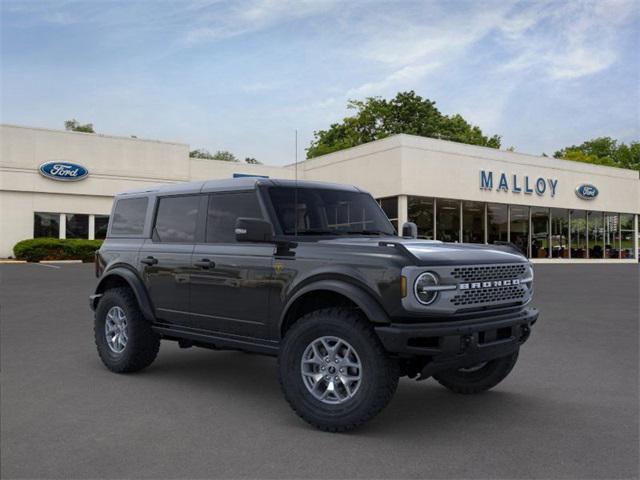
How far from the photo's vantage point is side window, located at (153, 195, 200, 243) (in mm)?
6180

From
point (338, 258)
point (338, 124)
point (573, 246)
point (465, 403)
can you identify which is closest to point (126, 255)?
point (338, 258)

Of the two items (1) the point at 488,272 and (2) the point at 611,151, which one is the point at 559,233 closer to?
(1) the point at 488,272

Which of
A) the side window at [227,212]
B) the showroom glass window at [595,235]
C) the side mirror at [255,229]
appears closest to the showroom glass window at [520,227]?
the showroom glass window at [595,235]

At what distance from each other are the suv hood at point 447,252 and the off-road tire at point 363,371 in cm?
61

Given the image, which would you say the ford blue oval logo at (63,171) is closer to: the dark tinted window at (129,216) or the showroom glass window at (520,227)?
the showroom glass window at (520,227)

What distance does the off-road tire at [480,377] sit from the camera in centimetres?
555

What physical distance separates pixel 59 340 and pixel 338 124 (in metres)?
57.4

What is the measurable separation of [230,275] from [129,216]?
212 centimetres

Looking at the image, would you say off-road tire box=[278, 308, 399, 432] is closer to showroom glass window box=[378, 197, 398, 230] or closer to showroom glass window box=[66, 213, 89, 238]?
showroom glass window box=[378, 197, 398, 230]

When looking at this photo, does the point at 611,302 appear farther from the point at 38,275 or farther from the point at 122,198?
the point at 38,275

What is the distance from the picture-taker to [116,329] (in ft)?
22.0

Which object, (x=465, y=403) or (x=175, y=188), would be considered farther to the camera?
(x=175, y=188)

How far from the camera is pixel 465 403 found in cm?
539

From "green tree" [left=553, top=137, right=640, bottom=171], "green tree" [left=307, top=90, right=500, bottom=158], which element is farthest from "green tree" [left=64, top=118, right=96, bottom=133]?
"green tree" [left=553, top=137, right=640, bottom=171]
